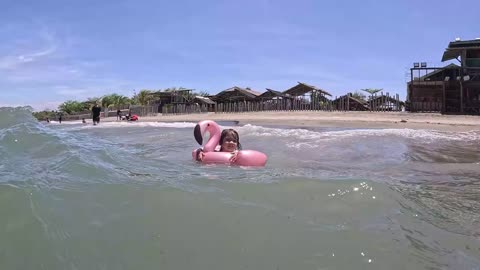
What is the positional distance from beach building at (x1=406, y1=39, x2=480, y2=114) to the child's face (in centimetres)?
3074

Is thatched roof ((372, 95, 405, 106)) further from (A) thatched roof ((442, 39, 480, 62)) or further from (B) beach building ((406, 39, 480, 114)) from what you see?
(A) thatched roof ((442, 39, 480, 62))

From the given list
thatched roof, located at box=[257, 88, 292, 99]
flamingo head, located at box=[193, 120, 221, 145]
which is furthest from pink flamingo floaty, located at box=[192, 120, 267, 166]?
thatched roof, located at box=[257, 88, 292, 99]

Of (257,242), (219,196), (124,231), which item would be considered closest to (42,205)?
(124,231)

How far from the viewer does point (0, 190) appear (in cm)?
460

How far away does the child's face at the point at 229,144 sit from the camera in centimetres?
888

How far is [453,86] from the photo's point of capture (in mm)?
37125

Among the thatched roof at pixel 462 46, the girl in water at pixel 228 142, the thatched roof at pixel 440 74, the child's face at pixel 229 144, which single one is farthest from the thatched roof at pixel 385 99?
the child's face at pixel 229 144

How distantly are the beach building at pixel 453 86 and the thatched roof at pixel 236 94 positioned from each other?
1808 cm

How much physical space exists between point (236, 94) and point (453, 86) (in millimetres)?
23897

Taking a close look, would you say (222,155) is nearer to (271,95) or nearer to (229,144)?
(229,144)

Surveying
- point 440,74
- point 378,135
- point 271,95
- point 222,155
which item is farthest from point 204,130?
point 271,95

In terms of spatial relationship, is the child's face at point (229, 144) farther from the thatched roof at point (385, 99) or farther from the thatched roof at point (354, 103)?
the thatched roof at point (354, 103)

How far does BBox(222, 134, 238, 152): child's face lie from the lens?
888 cm

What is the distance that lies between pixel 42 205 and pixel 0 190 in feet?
2.31
